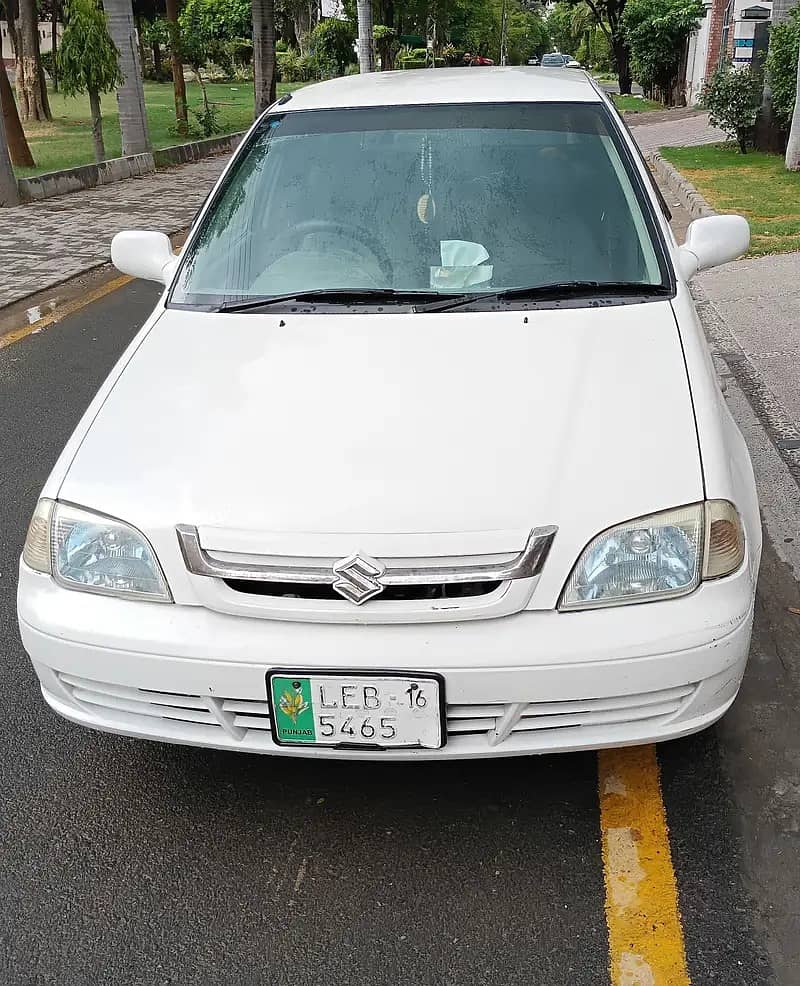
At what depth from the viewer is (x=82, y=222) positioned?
461 inches

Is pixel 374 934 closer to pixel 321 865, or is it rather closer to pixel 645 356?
pixel 321 865

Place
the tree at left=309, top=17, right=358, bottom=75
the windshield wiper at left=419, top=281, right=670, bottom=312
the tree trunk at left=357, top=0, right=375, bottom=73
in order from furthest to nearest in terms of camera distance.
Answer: the tree at left=309, top=17, right=358, bottom=75, the tree trunk at left=357, top=0, right=375, bottom=73, the windshield wiper at left=419, top=281, right=670, bottom=312

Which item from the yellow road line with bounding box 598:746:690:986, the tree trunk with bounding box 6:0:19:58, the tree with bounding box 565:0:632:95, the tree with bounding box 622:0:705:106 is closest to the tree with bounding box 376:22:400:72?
the tree with bounding box 565:0:632:95

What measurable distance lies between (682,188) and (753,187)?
3.11 ft

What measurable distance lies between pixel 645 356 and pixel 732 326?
14.1ft

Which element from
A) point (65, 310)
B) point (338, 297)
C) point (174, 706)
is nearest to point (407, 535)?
point (174, 706)

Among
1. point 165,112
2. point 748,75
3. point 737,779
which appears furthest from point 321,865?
point 165,112

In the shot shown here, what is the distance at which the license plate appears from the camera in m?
2.10

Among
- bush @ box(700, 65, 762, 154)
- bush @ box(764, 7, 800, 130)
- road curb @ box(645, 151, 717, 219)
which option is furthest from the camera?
bush @ box(700, 65, 762, 154)

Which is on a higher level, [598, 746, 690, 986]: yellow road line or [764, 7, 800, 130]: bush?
[764, 7, 800, 130]: bush

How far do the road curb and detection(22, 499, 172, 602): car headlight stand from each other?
7491mm

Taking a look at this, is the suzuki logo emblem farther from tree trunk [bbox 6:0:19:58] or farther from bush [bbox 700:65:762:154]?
tree trunk [bbox 6:0:19:58]

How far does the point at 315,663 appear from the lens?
210 centimetres

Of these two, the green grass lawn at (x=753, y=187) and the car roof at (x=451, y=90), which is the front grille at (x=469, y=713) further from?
the green grass lawn at (x=753, y=187)
